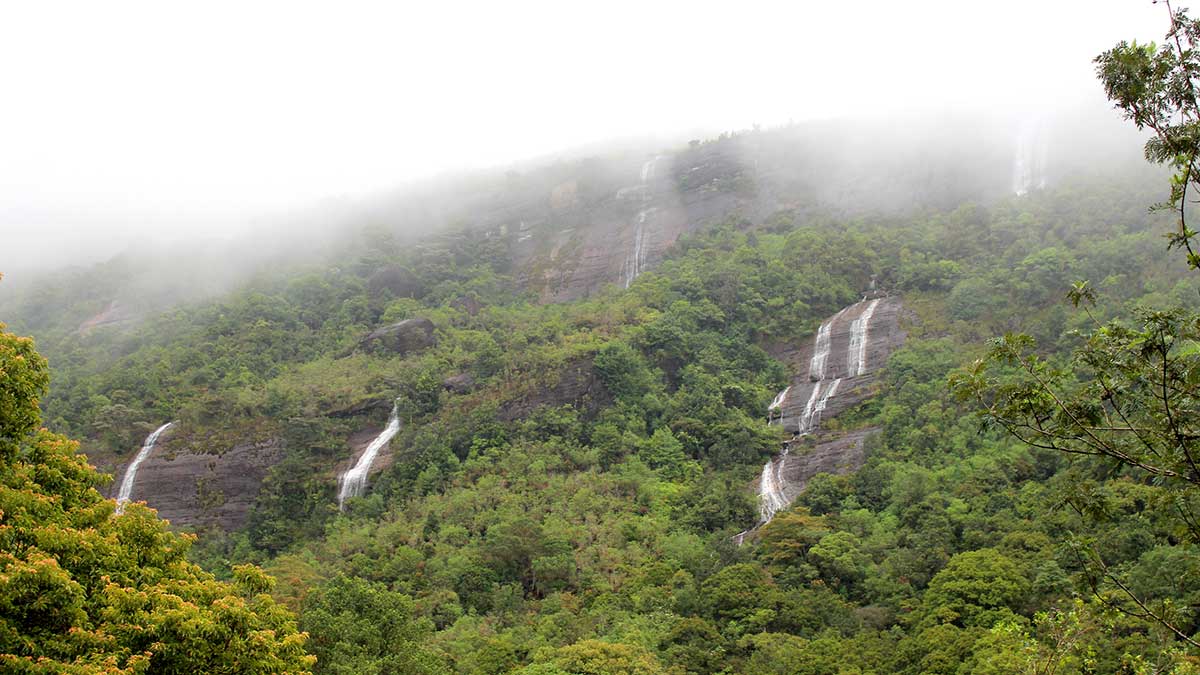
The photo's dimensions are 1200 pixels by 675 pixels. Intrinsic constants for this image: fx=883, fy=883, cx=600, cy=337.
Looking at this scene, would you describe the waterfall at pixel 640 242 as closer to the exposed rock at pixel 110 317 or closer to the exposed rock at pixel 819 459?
the exposed rock at pixel 819 459

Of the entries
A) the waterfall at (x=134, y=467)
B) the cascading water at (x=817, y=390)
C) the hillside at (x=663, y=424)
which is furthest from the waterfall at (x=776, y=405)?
the waterfall at (x=134, y=467)

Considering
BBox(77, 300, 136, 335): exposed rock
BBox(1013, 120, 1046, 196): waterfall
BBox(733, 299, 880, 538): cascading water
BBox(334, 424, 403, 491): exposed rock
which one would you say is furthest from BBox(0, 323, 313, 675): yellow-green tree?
BBox(1013, 120, 1046, 196): waterfall

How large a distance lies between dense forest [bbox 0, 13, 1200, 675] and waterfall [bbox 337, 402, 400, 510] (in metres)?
0.81

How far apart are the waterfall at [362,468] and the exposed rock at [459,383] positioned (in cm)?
315

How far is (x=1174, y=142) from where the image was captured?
782 centimetres

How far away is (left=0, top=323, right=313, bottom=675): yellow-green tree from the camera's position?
9789mm

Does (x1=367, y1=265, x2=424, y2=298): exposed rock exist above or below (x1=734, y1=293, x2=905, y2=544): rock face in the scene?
above

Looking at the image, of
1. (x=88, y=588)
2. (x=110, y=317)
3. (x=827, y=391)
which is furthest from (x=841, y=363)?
(x=110, y=317)

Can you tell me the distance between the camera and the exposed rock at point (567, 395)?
161ft

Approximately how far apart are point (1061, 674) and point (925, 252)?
47.2 m

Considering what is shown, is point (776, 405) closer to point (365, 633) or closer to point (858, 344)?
point (858, 344)

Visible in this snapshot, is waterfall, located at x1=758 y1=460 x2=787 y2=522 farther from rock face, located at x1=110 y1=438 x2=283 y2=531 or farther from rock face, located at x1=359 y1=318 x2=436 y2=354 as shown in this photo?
rock face, located at x1=110 y1=438 x2=283 y2=531

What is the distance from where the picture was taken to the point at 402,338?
192 ft

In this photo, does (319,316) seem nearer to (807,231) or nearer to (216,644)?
(807,231)
